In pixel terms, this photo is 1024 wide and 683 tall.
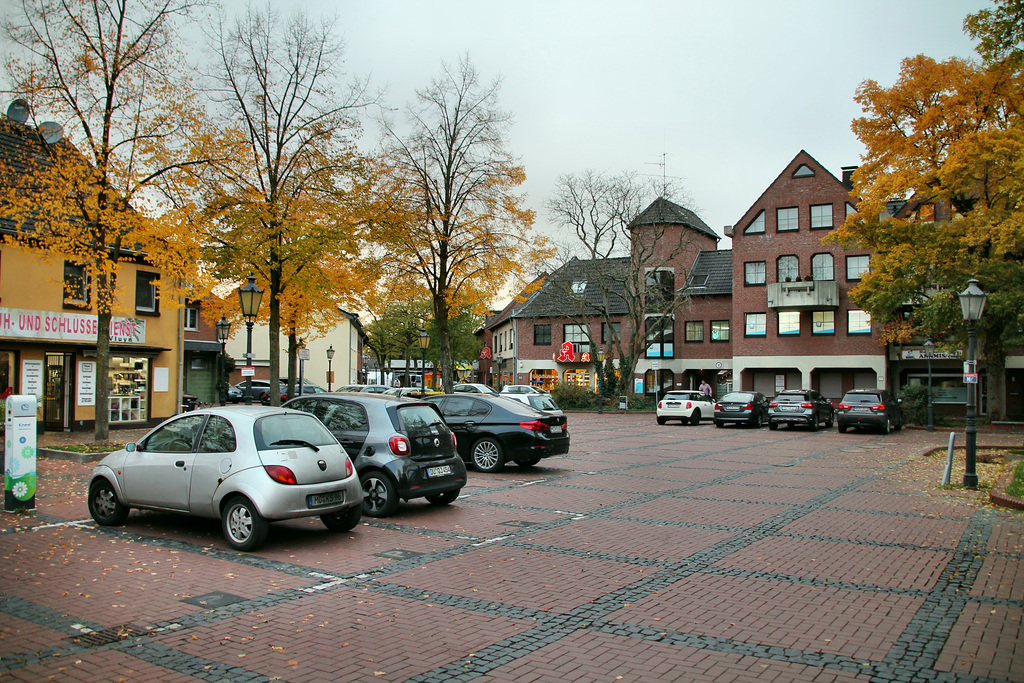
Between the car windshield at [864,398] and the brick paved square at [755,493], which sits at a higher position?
the car windshield at [864,398]

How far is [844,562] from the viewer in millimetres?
7895

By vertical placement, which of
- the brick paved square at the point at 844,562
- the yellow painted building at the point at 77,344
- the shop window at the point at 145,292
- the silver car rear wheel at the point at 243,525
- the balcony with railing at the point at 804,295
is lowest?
the brick paved square at the point at 844,562

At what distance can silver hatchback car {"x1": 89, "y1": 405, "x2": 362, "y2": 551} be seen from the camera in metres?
8.12

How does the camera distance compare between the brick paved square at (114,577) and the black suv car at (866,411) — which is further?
the black suv car at (866,411)

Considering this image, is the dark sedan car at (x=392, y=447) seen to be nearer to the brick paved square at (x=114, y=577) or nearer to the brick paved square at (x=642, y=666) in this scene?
the brick paved square at (x=114, y=577)

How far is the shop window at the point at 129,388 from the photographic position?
24.8 m

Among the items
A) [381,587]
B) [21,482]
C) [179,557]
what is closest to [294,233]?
[21,482]

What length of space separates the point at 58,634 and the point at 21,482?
533 cm

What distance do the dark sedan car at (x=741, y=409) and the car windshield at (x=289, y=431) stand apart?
24291 millimetres

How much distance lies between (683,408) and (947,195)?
1339 centimetres

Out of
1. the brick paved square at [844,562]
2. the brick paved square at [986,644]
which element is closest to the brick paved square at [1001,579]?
the brick paved square at [844,562]

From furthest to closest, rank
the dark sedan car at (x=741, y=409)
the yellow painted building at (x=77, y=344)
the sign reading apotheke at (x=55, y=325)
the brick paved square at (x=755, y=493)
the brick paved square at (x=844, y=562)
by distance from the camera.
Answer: the dark sedan car at (x=741, y=409) < the yellow painted building at (x=77, y=344) < the sign reading apotheke at (x=55, y=325) < the brick paved square at (x=755, y=493) < the brick paved square at (x=844, y=562)

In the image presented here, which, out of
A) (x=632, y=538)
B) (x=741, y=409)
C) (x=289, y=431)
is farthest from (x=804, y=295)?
(x=289, y=431)

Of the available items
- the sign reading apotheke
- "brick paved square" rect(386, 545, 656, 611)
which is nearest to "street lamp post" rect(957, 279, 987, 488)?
"brick paved square" rect(386, 545, 656, 611)
